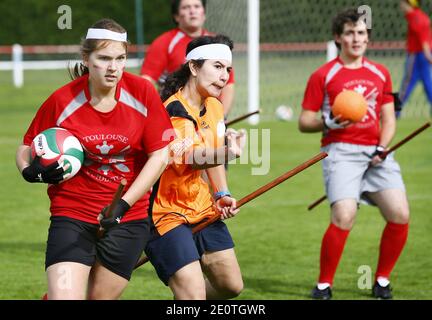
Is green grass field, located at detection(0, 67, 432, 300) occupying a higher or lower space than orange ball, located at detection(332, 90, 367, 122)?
lower

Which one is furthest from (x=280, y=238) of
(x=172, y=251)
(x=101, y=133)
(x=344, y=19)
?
(x=101, y=133)

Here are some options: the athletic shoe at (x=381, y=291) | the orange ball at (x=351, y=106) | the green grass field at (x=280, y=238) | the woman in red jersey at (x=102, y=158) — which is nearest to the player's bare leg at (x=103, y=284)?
the woman in red jersey at (x=102, y=158)

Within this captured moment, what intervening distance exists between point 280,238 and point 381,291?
245cm

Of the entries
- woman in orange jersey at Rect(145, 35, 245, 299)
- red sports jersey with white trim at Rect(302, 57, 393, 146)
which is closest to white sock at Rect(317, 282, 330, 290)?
red sports jersey with white trim at Rect(302, 57, 393, 146)

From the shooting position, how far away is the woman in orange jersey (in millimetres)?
5688

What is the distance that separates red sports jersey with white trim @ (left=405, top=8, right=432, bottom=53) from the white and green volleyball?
13.4m

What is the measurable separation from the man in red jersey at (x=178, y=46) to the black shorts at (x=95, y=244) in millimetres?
3534

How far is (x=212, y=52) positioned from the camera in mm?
6094

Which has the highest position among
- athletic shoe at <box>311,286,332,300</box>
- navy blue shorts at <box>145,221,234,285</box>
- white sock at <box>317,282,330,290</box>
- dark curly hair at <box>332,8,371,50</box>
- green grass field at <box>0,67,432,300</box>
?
dark curly hair at <box>332,8,371,50</box>

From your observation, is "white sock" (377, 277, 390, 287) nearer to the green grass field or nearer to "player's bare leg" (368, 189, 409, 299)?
"player's bare leg" (368, 189, 409, 299)

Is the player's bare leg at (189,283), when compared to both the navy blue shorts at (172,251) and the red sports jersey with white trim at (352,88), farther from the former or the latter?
the red sports jersey with white trim at (352,88)

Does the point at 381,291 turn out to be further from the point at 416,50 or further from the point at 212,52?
the point at 416,50

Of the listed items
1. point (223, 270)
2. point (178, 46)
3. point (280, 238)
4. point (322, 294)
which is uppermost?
point (178, 46)

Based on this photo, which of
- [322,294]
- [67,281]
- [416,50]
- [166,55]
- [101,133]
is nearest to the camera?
[67,281]
